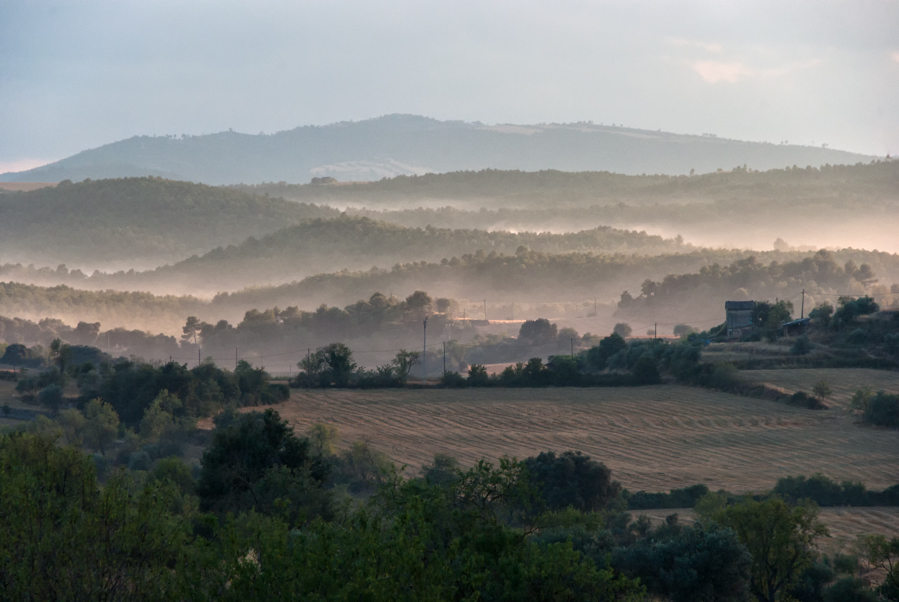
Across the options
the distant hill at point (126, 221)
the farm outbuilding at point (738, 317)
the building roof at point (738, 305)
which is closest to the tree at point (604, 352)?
the farm outbuilding at point (738, 317)

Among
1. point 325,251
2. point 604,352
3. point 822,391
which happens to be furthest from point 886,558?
point 325,251

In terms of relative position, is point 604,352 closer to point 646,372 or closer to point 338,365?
point 646,372

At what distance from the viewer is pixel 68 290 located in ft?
408

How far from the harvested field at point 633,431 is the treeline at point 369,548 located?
421 inches

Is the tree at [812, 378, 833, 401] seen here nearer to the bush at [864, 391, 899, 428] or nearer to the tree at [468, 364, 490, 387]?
the bush at [864, 391, 899, 428]

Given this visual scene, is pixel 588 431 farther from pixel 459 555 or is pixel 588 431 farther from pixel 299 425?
pixel 459 555

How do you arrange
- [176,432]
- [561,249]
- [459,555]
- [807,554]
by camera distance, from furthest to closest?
[561,249]
[176,432]
[807,554]
[459,555]

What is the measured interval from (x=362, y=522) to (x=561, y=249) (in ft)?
543

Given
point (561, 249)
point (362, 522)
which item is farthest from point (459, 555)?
point (561, 249)

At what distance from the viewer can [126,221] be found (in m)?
185

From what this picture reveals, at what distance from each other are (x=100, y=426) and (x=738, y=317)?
43.0 metres

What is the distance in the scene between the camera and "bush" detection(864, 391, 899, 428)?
3528 centimetres

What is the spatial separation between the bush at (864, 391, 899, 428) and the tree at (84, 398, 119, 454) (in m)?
30.0

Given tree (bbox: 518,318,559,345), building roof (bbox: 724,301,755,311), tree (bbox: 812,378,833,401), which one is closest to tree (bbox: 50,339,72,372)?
tree (bbox: 812,378,833,401)
